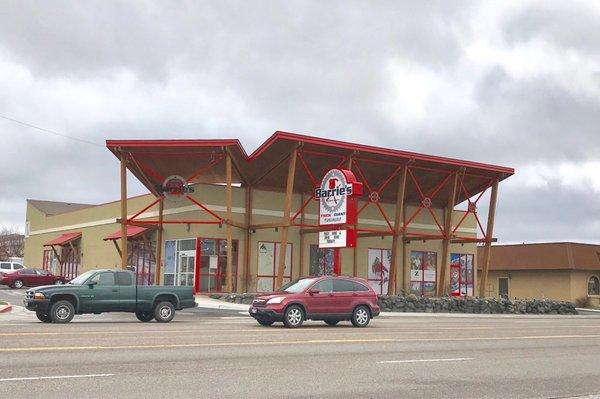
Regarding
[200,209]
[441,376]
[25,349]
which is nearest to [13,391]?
[25,349]

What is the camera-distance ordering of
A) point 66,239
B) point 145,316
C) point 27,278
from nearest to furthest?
point 145,316 < point 27,278 < point 66,239

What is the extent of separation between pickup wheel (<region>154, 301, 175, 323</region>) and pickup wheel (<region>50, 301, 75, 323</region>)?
107 inches

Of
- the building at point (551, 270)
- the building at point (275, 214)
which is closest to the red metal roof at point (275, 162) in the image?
the building at point (275, 214)

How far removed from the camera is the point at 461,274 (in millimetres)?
50406

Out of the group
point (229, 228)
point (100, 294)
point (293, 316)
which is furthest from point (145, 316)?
point (229, 228)

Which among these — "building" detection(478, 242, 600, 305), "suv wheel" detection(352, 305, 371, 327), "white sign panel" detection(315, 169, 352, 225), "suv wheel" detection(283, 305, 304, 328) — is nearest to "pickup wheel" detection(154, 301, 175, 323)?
"suv wheel" detection(283, 305, 304, 328)

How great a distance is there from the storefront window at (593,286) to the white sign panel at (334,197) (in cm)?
3086

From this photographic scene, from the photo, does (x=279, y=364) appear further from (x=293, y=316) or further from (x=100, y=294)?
(x=100, y=294)

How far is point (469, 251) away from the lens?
50.9 meters

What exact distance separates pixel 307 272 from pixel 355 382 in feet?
105

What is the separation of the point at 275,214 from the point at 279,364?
97.9ft

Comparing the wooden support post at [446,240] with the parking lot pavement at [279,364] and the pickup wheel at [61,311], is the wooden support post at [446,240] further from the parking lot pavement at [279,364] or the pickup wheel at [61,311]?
the pickup wheel at [61,311]

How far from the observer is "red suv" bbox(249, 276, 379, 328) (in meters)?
21.3

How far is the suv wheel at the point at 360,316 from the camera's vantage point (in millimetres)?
22484
